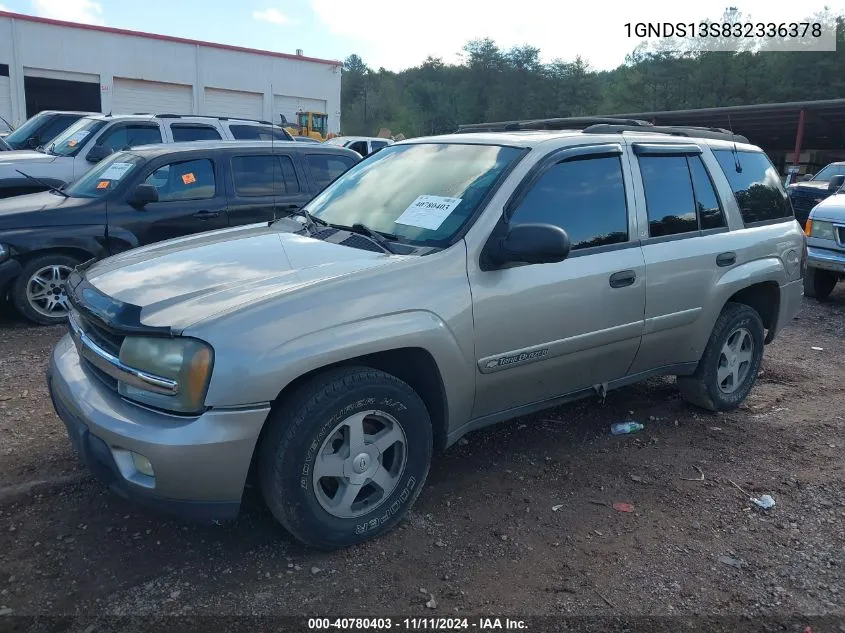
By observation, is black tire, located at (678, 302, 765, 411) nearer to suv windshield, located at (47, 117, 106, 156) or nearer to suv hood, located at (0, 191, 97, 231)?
suv hood, located at (0, 191, 97, 231)

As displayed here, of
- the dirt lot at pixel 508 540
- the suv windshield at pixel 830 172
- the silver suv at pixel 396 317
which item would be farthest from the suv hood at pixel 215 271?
the suv windshield at pixel 830 172

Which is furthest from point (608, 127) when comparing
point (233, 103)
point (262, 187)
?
point (233, 103)

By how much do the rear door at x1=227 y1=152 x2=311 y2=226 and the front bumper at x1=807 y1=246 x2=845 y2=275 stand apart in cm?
615

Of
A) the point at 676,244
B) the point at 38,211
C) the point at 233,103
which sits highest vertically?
the point at 233,103

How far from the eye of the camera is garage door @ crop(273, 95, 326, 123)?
34.8 metres

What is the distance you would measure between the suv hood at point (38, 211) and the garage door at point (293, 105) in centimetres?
2885

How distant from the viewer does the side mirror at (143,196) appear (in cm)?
657

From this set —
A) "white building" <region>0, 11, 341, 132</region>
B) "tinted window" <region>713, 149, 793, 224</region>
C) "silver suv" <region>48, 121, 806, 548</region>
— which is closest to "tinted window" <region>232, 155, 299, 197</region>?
"silver suv" <region>48, 121, 806, 548</region>

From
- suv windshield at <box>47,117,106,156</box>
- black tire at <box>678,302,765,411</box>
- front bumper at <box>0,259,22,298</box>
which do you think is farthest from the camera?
suv windshield at <box>47,117,106,156</box>

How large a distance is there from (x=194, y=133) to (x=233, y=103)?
82.3 feet

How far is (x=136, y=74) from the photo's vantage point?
31.6m

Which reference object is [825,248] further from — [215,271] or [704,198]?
[215,271]

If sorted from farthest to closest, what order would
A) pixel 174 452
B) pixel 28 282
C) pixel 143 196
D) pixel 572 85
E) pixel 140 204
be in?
1. pixel 572 85
2. pixel 140 204
3. pixel 143 196
4. pixel 28 282
5. pixel 174 452

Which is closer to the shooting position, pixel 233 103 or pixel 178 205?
pixel 178 205
